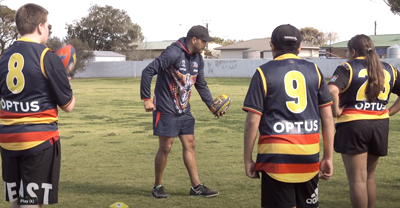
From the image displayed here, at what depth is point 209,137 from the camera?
12219mm

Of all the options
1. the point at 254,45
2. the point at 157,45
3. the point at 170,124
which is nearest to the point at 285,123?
the point at 170,124

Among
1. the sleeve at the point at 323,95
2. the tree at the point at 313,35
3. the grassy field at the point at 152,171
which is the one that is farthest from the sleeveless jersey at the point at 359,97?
the tree at the point at 313,35

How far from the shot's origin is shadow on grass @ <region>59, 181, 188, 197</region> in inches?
278

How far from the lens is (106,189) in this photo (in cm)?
731

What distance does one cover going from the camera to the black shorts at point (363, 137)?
16.3 feet

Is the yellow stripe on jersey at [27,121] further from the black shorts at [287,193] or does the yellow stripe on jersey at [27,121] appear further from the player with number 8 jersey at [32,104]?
the black shorts at [287,193]

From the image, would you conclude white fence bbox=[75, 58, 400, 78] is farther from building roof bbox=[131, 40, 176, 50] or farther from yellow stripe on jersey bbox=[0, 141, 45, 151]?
yellow stripe on jersey bbox=[0, 141, 45, 151]

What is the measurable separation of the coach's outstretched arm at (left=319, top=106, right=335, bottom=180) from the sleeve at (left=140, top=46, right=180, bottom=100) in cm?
279

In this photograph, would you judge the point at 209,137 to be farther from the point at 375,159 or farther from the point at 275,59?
the point at 275,59

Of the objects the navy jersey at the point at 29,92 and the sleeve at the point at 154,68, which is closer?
the navy jersey at the point at 29,92

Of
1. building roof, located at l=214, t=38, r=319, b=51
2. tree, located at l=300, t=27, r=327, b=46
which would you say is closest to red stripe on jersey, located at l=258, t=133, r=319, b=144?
building roof, located at l=214, t=38, r=319, b=51

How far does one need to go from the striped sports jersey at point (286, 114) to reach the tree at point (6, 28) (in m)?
70.2

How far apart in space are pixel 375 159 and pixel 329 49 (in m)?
81.4

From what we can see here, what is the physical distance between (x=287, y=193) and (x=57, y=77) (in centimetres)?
202
